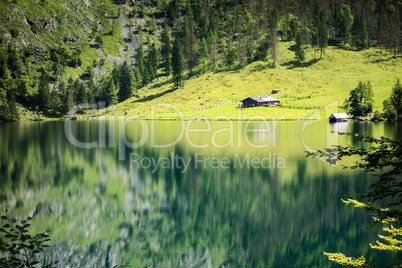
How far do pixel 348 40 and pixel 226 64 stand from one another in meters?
75.3


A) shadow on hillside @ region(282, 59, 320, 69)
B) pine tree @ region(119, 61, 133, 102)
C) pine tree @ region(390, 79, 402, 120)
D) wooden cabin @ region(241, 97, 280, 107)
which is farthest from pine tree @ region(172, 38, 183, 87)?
pine tree @ region(390, 79, 402, 120)

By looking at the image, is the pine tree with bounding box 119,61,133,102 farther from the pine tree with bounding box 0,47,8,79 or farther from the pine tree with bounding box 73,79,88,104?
the pine tree with bounding box 0,47,8,79

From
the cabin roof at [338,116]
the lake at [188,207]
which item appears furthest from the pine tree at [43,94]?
the cabin roof at [338,116]

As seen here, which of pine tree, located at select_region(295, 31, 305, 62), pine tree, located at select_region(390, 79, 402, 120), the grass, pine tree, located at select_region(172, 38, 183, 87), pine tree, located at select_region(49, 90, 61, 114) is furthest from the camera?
pine tree, located at select_region(295, 31, 305, 62)

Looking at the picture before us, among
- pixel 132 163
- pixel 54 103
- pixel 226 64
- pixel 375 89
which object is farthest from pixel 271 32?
pixel 132 163

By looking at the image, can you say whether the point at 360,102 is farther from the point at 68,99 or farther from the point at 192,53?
the point at 68,99

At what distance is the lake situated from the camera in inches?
811

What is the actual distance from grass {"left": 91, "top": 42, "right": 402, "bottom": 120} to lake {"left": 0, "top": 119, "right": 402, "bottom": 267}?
7602cm

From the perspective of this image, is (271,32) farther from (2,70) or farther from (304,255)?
(304,255)

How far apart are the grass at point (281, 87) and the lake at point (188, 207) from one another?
7602 centimetres

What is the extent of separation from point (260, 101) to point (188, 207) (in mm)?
106097

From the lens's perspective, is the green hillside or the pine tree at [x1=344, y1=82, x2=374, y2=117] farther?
the green hillside

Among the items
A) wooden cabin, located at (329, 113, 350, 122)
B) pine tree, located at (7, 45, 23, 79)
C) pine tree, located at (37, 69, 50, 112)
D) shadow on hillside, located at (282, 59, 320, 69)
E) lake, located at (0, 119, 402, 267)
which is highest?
shadow on hillside, located at (282, 59, 320, 69)

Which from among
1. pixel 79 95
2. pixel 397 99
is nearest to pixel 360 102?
pixel 397 99
